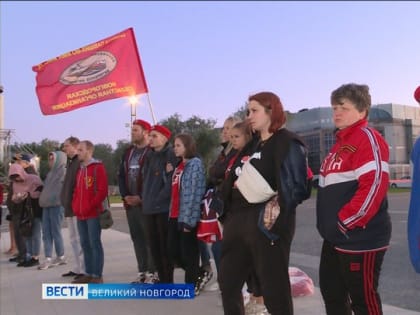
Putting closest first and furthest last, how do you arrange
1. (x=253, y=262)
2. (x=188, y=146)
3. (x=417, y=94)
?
1. (x=417, y=94)
2. (x=253, y=262)
3. (x=188, y=146)

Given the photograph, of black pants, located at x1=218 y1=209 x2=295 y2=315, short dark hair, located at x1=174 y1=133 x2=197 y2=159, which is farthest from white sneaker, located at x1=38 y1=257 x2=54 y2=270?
black pants, located at x1=218 y1=209 x2=295 y2=315

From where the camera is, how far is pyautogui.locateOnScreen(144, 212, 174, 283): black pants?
566 centimetres

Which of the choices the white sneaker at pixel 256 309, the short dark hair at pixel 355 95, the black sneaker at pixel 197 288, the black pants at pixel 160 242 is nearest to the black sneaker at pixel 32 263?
the black pants at pixel 160 242

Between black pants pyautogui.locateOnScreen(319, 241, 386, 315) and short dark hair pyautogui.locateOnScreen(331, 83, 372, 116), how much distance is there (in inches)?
37.6

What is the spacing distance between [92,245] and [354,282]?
4.16 meters

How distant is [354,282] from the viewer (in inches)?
117

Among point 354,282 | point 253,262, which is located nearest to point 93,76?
point 253,262

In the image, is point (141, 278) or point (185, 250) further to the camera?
point (141, 278)

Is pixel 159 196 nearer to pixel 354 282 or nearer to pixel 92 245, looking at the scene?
pixel 92 245

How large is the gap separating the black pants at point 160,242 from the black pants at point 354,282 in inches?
109

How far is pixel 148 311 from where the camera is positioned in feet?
16.2

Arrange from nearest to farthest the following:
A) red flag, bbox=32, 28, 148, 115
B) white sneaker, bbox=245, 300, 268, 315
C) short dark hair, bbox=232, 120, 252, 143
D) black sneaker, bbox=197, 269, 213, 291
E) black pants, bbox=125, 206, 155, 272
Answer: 1. short dark hair, bbox=232, 120, 252, 143
2. white sneaker, bbox=245, 300, 268, 315
3. black sneaker, bbox=197, 269, 213, 291
4. black pants, bbox=125, 206, 155, 272
5. red flag, bbox=32, 28, 148, 115

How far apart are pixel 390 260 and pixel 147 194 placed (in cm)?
398

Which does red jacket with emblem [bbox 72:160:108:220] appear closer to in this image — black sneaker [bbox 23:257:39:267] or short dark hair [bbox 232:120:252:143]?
black sneaker [bbox 23:257:39:267]
